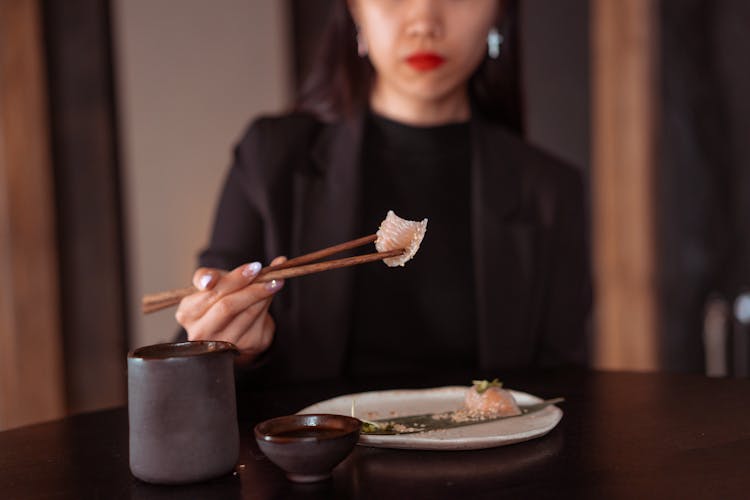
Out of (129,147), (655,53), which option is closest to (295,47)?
(129,147)

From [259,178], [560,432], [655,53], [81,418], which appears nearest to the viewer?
[560,432]

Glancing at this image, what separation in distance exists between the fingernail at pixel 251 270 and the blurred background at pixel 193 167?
1844mm

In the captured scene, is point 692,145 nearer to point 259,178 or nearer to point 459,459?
point 259,178

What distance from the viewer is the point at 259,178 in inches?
76.0

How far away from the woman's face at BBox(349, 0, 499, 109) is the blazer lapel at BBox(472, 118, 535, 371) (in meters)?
0.26

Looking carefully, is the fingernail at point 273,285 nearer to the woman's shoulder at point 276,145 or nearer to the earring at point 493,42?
the woman's shoulder at point 276,145

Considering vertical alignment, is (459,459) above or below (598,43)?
below

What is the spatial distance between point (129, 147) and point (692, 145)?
1.89 meters

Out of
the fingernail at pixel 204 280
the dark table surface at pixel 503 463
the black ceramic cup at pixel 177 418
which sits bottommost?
the dark table surface at pixel 503 463

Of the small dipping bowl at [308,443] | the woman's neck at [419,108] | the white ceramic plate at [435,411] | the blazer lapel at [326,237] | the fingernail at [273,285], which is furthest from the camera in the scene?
the woman's neck at [419,108]

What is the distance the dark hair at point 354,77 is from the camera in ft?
6.58

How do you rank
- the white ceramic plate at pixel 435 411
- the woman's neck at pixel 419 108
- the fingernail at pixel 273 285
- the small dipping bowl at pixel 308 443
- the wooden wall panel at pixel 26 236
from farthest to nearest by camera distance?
1. the wooden wall panel at pixel 26 236
2. the woman's neck at pixel 419 108
3. the fingernail at pixel 273 285
4. the white ceramic plate at pixel 435 411
5. the small dipping bowl at pixel 308 443

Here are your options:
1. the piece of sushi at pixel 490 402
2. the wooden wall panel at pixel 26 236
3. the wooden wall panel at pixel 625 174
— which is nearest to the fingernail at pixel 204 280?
the piece of sushi at pixel 490 402

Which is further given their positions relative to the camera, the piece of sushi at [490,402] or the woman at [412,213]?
the woman at [412,213]
